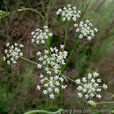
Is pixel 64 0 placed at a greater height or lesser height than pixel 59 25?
greater

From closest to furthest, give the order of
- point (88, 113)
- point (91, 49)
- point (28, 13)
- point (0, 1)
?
point (88, 113), point (28, 13), point (0, 1), point (91, 49)

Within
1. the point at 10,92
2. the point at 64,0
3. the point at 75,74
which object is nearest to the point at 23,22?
the point at 64,0

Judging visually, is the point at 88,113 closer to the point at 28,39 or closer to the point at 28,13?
the point at 28,39

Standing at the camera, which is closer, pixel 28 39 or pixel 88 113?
pixel 88 113

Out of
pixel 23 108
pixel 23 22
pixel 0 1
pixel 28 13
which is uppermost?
pixel 0 1

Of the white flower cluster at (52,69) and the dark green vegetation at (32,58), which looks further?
the dark green vegetation at (32,58)

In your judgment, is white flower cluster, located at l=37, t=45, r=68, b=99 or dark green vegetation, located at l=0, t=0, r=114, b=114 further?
dark green vegetation, located at l=0, t=0, r=114, b=114

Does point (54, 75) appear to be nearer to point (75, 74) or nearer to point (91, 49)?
point (75, 74)

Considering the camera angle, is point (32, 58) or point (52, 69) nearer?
point (52, 69)

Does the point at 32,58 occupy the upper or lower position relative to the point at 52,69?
upper

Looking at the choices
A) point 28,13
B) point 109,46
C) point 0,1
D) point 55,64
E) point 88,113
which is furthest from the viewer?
point 109,46
